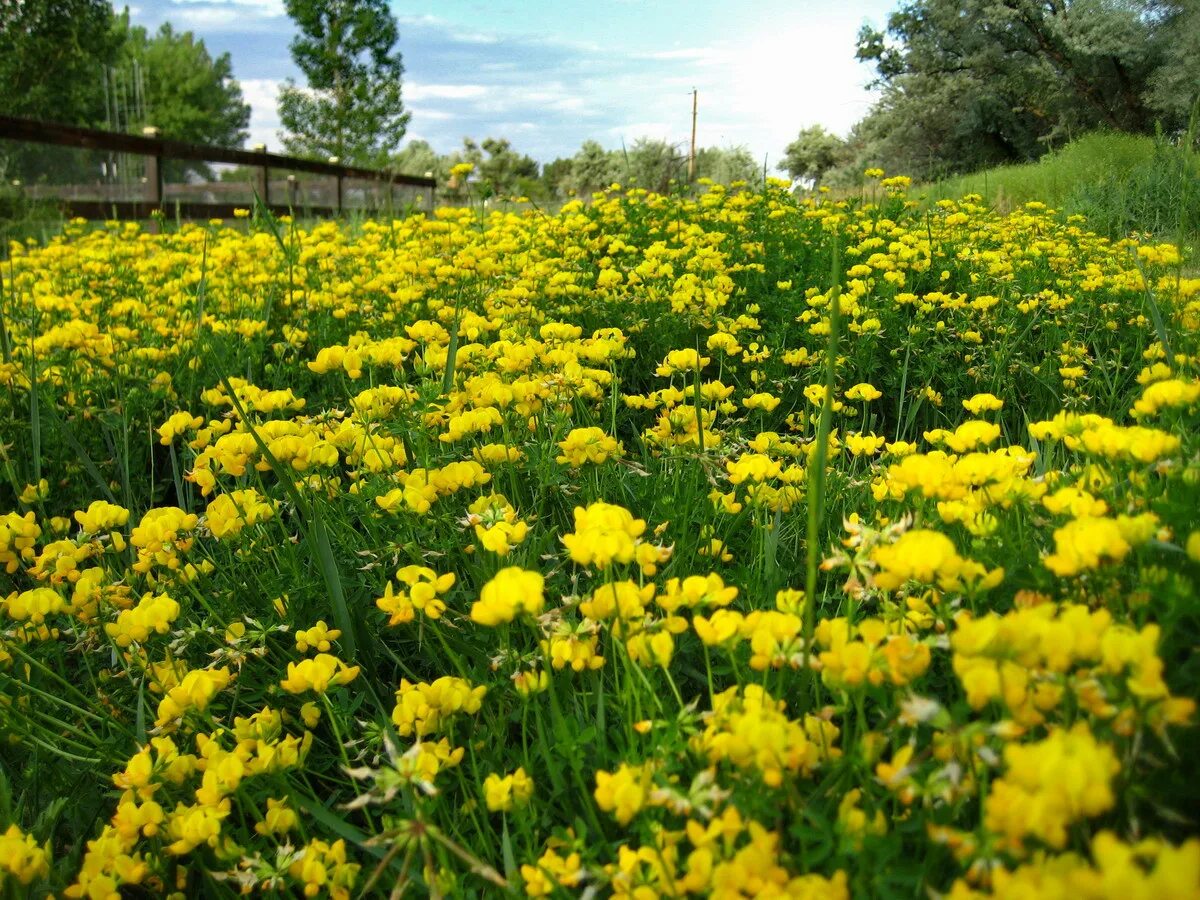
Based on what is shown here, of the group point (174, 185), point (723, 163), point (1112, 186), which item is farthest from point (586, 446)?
point (723, 163)

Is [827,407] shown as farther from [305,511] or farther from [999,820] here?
[305,511]

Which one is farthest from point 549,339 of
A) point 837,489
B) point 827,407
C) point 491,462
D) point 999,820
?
point 999,820

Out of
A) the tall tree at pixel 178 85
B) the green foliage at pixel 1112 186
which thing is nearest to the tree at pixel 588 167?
the green foliage at pixel 1112 186

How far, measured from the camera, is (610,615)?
1.28 metres

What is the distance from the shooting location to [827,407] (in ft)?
3.89

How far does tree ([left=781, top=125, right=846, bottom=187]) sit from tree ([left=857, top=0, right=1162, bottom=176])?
10.0 feet

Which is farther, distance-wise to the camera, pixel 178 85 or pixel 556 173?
pixel 178 85

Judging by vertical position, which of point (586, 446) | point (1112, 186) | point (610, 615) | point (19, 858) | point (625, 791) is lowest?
point (19, 858)

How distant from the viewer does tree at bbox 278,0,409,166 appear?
32.4m

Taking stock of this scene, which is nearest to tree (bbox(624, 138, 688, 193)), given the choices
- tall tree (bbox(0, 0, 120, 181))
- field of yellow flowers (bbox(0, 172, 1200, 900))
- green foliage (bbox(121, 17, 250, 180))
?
field of yellow flowers (bbox(0, 172, 1200, 900))

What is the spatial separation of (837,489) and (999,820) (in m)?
1.70

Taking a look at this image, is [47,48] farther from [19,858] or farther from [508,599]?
[508,599]

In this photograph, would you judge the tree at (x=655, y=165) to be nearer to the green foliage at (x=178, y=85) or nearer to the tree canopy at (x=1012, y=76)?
the tree canopy at (x=1012, y=76)

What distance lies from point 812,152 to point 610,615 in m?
26.0
